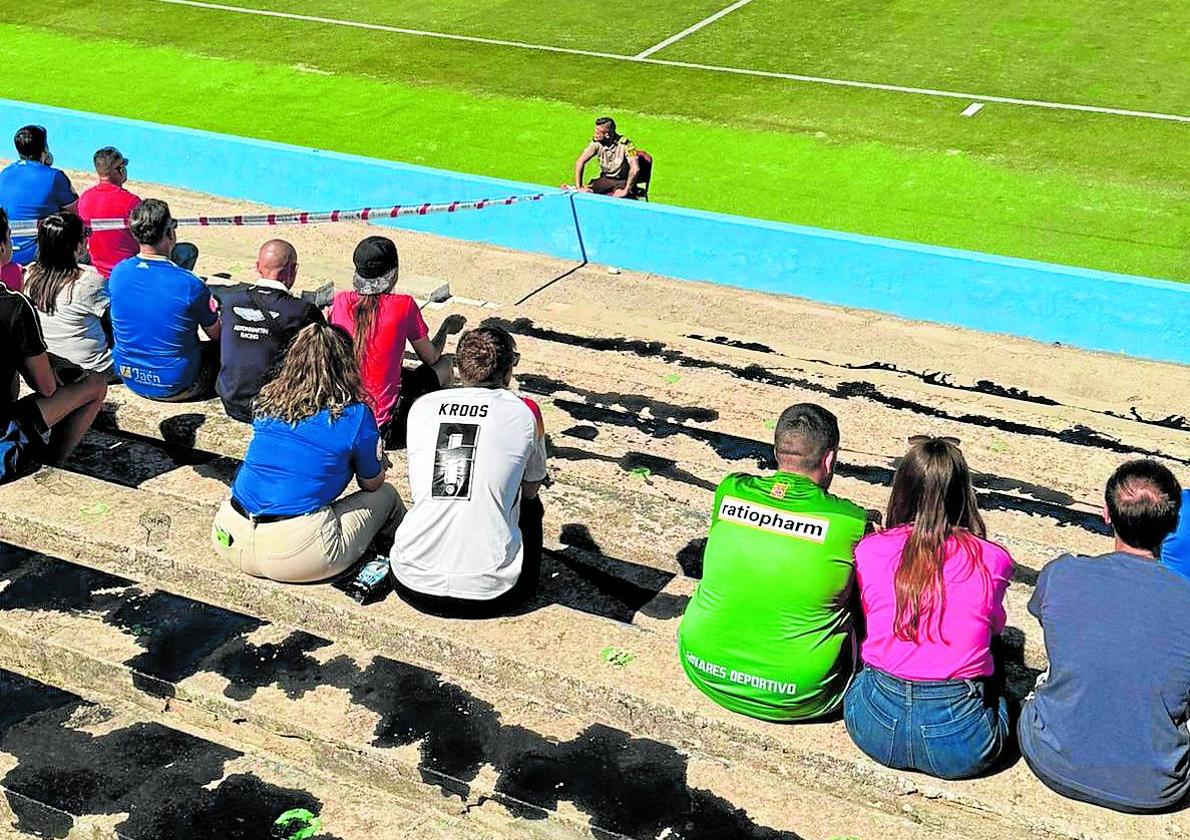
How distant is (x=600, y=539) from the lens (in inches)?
281

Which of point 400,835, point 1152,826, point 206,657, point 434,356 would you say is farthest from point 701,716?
point 434,356

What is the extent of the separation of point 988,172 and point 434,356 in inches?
403

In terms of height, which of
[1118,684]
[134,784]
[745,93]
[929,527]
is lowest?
[134,784]

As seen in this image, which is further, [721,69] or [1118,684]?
[721,69]

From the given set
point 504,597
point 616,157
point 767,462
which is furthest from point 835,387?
point 504,597

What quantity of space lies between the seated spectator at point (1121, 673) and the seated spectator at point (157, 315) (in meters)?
5.26

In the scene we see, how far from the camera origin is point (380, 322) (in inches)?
301

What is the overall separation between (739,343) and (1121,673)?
7089 millimetres

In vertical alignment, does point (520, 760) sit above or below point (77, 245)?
below

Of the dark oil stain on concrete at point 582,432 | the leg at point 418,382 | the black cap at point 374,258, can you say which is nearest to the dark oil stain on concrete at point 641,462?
the dark oil stain on concrete at point 582,432

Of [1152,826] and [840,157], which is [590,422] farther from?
[840,157]

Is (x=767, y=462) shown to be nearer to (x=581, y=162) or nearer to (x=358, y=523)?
(x=358, y=523)

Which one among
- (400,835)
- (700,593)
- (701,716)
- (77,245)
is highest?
(77,245)

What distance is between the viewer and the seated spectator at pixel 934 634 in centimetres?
497
